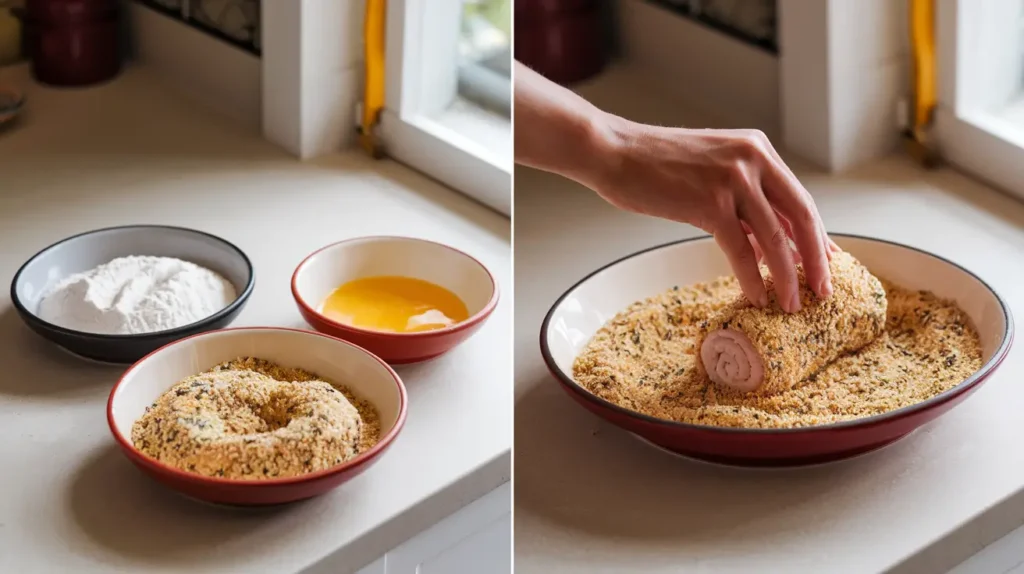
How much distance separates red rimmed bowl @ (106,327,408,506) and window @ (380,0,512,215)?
17.0 inches

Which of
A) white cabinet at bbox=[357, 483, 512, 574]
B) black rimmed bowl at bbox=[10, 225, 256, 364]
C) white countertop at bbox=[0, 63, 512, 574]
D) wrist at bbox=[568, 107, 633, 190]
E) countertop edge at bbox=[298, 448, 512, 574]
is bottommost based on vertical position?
white cabinet at bbox=[357, 483, 512, 574]

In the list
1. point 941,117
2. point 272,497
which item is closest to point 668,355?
point 272,497

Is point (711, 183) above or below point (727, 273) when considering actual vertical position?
above

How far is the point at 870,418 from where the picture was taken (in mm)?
775

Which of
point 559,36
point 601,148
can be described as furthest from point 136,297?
point 559,36

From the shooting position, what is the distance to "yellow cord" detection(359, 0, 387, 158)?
1.45m

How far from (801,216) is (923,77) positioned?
66cm

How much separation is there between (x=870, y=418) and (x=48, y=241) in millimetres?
905

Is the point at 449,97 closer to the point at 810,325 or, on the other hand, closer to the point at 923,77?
the point at 923,77

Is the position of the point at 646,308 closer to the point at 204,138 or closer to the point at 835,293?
the point at 835,293

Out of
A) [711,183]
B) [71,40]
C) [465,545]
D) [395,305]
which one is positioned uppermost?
[711,183]

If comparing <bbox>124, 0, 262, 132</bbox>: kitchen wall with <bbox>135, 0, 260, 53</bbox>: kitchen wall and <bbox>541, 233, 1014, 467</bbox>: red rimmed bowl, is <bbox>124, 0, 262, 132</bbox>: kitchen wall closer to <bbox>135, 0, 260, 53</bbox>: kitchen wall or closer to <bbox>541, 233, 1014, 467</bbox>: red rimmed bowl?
<bbox>135, 0, 260, 53</bbox>: kitchen wall

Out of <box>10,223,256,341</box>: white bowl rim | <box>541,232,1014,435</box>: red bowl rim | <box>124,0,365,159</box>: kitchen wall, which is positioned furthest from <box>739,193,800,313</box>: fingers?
<box>124,0,365,159</box>: kitchen wall

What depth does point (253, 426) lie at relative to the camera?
2.80 feet
